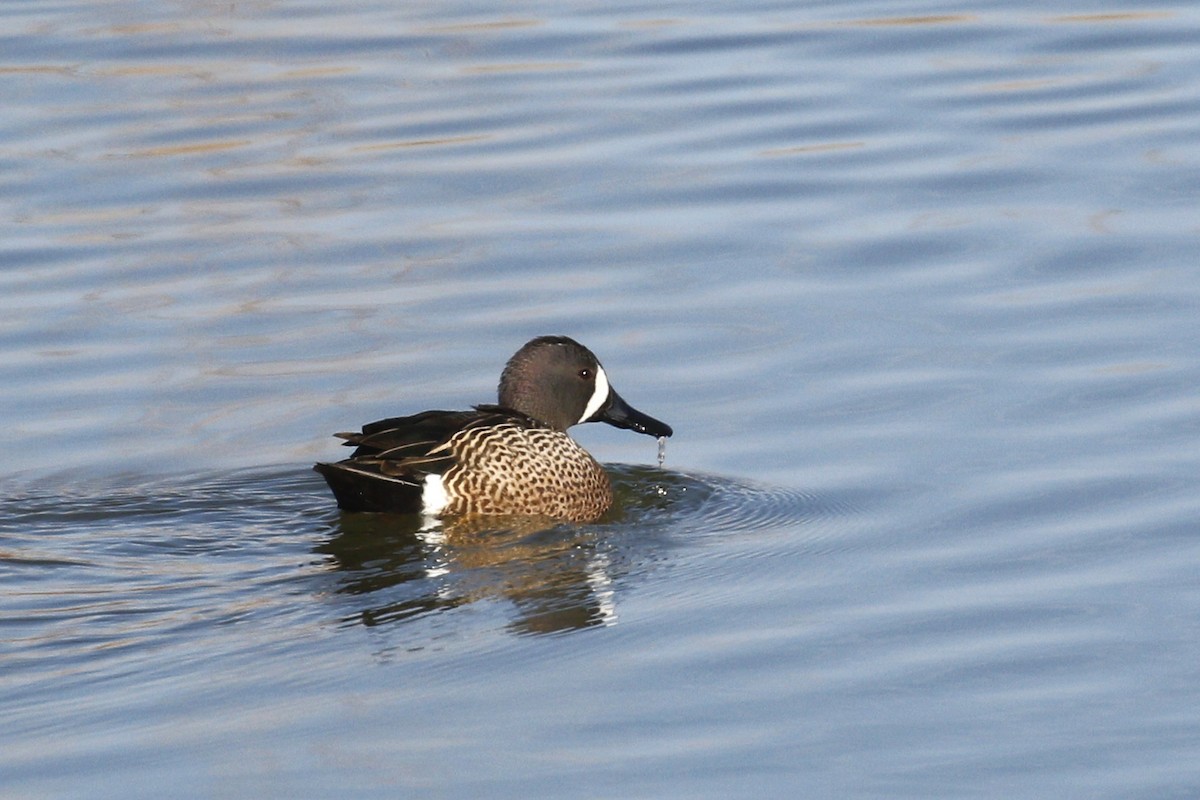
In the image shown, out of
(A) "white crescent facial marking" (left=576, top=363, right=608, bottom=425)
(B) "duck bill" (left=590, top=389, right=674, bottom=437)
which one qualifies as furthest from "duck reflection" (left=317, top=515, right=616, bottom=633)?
(A) "white crescent facial marking" (left=576, top=363, right=608, bottom=425)

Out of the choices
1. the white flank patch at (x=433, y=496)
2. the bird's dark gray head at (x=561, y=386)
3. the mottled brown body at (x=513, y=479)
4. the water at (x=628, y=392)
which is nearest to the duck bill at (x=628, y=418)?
the bird's dark gray head at (x=561, y=386)

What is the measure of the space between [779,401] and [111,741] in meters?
3.60

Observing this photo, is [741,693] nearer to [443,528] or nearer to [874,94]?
[443,528]

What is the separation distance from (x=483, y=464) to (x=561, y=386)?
62 cm

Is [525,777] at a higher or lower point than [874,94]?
lower

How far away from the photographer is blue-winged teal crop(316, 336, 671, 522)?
7066mm

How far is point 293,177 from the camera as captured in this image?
449 inches

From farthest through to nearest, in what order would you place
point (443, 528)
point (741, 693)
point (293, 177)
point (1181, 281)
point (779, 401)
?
point (293, 177)
point (1181, 281)
point (779, 401)
point (443, 528)
point (741, 693)

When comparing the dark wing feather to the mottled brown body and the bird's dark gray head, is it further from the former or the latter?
the bird's dark gray head

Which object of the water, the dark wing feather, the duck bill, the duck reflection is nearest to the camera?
the water

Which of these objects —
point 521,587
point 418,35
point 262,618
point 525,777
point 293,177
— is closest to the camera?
point 525,777

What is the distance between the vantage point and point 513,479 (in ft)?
23.8

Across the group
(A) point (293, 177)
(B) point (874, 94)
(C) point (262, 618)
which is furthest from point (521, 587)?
(B) point (874, 94)

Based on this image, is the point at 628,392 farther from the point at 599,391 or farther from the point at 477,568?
the point at 477,568
